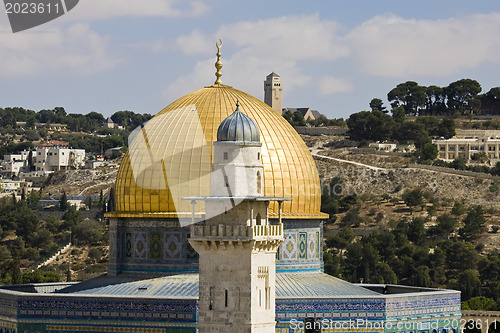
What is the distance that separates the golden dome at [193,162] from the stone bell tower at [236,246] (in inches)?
335

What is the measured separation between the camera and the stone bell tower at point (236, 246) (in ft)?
80.7

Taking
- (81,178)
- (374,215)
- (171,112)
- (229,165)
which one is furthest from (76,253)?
(229,165)

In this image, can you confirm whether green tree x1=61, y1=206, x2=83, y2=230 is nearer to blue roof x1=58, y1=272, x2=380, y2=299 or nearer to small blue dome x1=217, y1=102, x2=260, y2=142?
blue roof x1=58, y1=272, x2=380, y2=299

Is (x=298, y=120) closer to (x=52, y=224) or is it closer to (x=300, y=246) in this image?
(x=52, y=224)

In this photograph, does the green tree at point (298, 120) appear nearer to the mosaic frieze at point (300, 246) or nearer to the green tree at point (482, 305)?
the green tree at point (482, 305)

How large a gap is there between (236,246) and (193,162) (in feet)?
34.3

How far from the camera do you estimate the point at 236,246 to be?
24781 millimetres

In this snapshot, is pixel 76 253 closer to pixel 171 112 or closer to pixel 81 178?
pixel 81 178

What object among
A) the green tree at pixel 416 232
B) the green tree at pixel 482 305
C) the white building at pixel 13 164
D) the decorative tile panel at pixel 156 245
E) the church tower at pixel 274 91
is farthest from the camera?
the white building at pixel 13 164

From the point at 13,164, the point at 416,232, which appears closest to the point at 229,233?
the point at 416,232

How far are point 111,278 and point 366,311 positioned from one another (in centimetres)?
713

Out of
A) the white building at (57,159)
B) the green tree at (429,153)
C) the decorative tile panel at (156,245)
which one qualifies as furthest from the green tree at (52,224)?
the decorative tile panel at (156,245)

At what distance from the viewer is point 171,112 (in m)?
37.1

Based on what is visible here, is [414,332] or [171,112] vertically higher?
[171,112]
